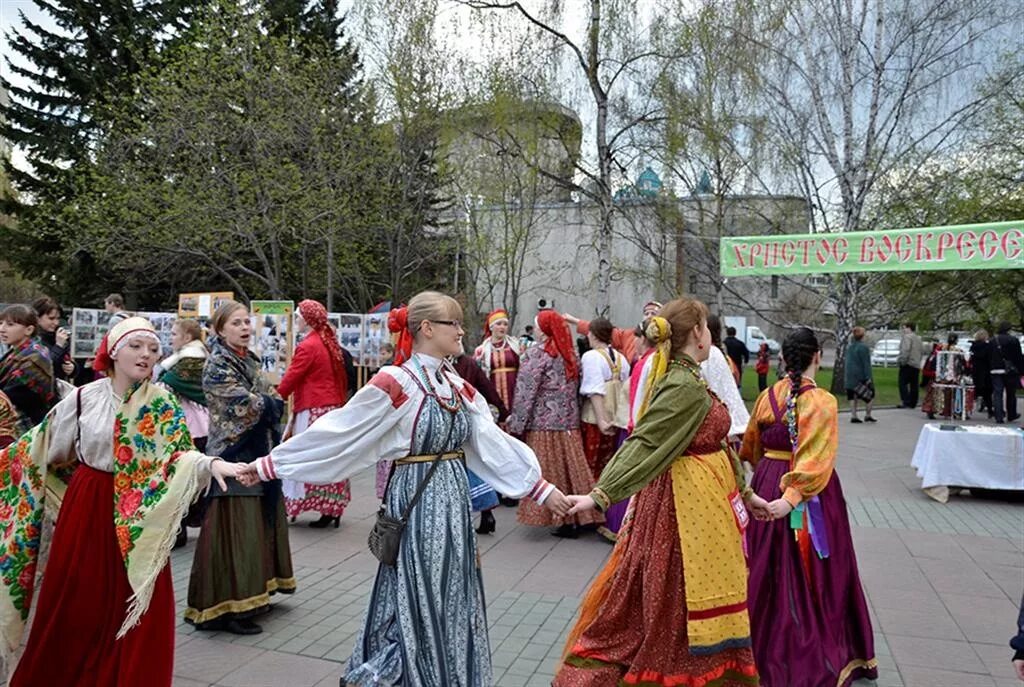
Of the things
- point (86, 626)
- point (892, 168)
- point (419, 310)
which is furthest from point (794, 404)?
point (892, 168)

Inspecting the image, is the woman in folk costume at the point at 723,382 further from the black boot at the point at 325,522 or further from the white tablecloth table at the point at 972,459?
the white tablecloth table at the point at 972,459

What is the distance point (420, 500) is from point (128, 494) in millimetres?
1220

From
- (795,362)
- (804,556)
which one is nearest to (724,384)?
(795,362)

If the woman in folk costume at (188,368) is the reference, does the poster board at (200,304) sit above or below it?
above

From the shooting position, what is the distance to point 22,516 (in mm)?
3371

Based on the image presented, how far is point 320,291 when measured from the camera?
22391 millimetres

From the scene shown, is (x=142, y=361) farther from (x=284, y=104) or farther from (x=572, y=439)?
(x=284, y=104)

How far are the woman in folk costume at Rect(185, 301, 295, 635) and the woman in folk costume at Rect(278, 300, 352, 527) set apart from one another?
5.95 ft

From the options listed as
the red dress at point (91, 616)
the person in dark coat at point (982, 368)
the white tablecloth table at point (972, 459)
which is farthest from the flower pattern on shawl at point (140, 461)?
the person in dark coat at point (982, 368)

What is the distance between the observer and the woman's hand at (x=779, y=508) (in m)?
3.57

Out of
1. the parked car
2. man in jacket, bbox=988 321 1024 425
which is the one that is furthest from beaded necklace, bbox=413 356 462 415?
the parked car

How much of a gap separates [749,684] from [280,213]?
14.8 metres

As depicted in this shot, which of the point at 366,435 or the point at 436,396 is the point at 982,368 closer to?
the point at 436,396

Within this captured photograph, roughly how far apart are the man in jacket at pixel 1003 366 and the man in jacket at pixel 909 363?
2.03 meters
